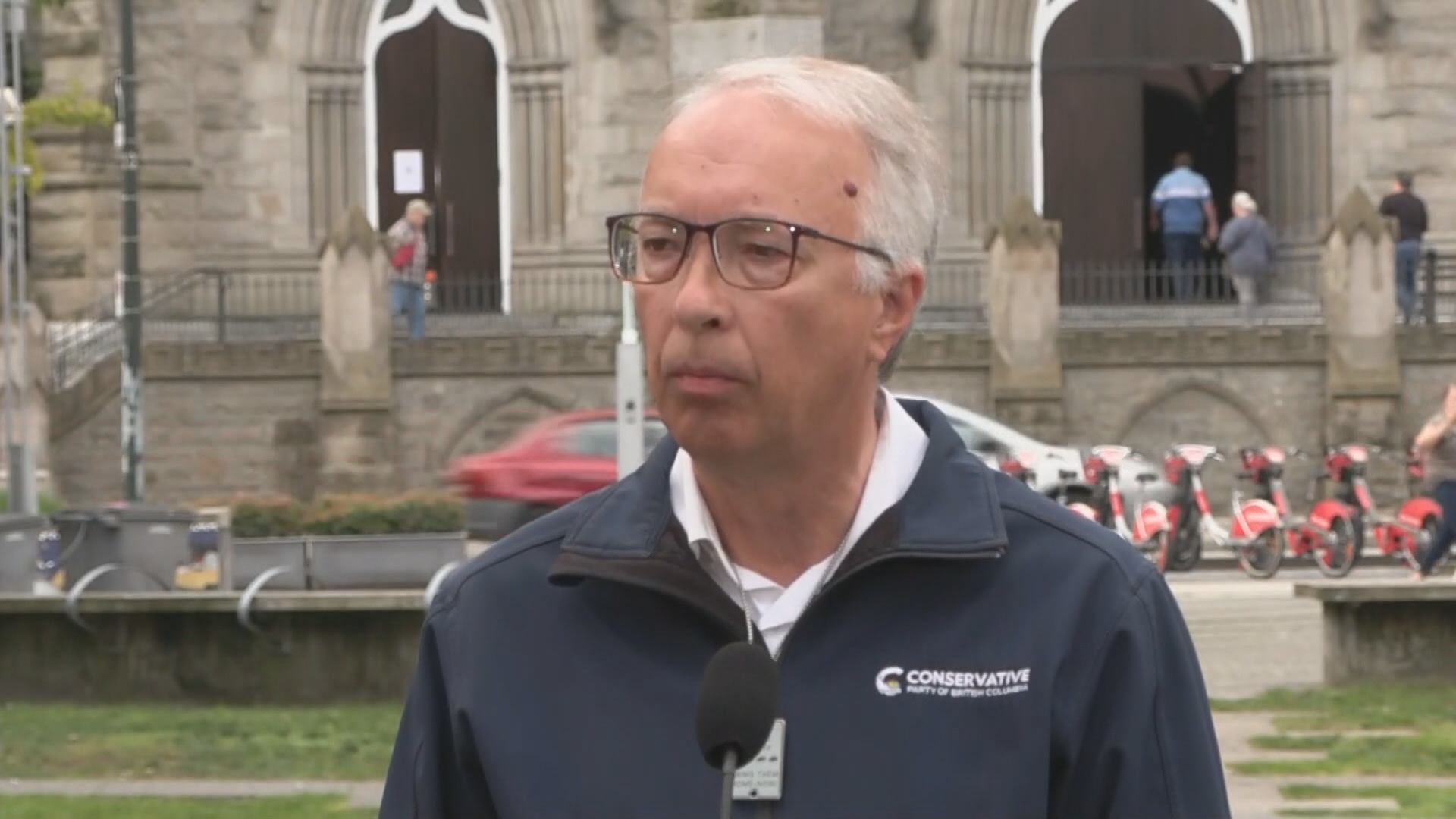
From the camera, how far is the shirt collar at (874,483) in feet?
10.5

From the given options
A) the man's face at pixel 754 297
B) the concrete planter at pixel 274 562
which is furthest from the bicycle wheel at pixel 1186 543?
the man's face at pixel 754 297

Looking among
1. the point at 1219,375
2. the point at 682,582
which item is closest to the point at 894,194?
the point at 682,582

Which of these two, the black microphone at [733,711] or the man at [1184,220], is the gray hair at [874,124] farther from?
the man at [1184,220]

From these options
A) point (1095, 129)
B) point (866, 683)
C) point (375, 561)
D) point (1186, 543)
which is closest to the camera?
point (866, 683)

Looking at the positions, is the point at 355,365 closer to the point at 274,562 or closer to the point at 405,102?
the point at 405,102

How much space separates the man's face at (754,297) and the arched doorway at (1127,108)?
1173 inches

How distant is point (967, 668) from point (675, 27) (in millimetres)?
28147

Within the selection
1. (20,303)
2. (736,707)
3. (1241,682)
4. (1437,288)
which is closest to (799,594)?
(736,707)

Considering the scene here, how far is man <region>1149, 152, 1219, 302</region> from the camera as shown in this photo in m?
31.2

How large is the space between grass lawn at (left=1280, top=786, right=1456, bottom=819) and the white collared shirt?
287 inches

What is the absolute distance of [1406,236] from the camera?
2986 centimetres

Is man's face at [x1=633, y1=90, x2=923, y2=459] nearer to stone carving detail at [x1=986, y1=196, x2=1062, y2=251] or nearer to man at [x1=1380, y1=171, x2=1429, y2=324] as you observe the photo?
stone carving detail at [x1=986, y1=196, x2=1062, y2=251]

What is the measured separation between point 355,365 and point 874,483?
85.9ft

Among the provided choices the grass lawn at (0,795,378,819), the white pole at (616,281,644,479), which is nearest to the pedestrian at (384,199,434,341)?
the white pole at (616,281,644,479)
